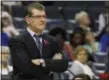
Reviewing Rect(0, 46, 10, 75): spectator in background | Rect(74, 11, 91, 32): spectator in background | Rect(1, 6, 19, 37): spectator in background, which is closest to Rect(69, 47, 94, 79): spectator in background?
Rect(0, 46, 10, 75): spectator in background

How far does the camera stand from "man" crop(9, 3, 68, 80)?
5.67 m

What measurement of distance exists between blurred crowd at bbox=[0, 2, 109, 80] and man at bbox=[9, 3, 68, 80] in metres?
2.73

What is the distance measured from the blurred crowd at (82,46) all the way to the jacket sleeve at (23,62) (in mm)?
2829

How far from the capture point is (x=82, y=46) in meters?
10.3

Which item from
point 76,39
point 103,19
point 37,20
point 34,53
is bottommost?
point 76,39

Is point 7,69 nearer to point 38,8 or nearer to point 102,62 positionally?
→ point 102,62

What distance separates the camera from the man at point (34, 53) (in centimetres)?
567

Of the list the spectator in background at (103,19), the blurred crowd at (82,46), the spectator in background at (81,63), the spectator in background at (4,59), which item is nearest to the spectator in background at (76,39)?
the blurred crowd at (82,46)

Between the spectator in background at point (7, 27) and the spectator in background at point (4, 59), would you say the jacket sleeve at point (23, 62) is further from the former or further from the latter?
the spectator in background at point (7, 27)

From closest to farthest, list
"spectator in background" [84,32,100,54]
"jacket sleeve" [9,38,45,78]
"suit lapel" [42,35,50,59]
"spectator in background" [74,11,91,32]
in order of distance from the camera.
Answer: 1. "jacket sleeve" [9,38,45,78]
2. "suit lapel" [42,35,50,59]
3. "spectator in background" [84,32,100,54]
4. "spectator in background" [74,11,91,32]

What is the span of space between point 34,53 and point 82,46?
4580 mm

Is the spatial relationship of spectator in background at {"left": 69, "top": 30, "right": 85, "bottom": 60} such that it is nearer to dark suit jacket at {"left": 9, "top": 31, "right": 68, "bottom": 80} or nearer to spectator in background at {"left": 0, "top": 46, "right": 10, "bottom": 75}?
spectator in background at {"left": 0, "top": 46, "right": 10, "bottom": 75}

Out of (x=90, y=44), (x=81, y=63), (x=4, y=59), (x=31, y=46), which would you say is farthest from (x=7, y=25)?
(x=31, y=46)

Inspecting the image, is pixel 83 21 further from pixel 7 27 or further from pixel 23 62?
pixel 23 62
